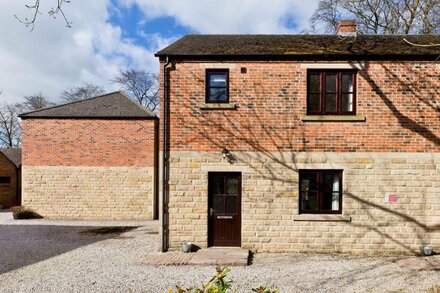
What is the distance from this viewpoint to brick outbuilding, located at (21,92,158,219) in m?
17.3

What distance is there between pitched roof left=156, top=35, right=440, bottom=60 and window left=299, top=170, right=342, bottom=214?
357 centimetres

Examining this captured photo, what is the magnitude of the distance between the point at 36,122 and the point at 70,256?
418 inches

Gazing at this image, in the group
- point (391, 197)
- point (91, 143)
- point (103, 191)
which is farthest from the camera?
point (91, 143)

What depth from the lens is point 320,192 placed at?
988 centimetres

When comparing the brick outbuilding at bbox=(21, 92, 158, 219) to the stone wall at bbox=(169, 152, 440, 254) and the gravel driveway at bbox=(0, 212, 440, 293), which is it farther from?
the stone wall at bbox=(169, 152, 440, 254)

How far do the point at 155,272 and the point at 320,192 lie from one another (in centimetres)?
523

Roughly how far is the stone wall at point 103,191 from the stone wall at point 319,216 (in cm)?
778

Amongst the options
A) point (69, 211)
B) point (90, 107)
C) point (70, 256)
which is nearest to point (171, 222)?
point (70, 256)

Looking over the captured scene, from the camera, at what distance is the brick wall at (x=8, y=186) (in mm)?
24828

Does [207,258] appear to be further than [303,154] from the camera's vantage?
No

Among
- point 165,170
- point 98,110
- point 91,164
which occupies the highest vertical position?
point 98,110

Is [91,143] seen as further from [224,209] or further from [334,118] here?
[334,118]

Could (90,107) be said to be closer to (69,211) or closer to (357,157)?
(69,211)

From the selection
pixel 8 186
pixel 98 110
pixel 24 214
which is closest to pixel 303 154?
pixel 98 110
